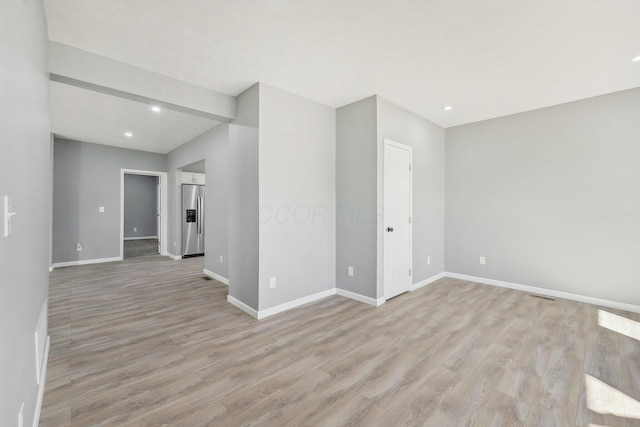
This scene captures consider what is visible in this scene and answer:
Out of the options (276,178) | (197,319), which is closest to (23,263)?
(197,319)

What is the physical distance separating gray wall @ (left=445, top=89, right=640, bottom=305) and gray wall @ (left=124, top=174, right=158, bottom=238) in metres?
10.4

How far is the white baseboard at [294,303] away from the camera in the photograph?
3.09 m

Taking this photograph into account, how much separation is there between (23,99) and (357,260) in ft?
10.7

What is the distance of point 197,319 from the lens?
9.99 ft

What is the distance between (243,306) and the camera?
10.8 feet

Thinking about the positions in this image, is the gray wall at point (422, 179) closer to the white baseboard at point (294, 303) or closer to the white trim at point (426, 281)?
the white trim at point (426, 281)

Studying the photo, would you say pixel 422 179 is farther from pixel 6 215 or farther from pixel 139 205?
pixel 139 205

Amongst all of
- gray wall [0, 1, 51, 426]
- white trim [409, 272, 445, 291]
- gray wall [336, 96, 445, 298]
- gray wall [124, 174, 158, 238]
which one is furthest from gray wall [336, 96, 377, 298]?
gray wall [124, 174, 158, 238]

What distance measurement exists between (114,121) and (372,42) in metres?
4.36

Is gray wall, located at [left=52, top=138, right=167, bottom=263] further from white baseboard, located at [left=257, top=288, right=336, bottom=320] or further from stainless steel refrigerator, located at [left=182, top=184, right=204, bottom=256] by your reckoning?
white baseboard, located at [left=257, top=288, right=336, bottom=320]

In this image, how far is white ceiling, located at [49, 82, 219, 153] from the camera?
357 centimetres

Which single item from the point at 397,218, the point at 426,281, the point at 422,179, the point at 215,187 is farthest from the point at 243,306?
the point at 422,179

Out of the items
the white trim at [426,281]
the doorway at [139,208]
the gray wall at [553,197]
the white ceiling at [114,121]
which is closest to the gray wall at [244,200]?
the white ceiling at [114,121]

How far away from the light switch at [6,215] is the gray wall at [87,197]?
6070mm
